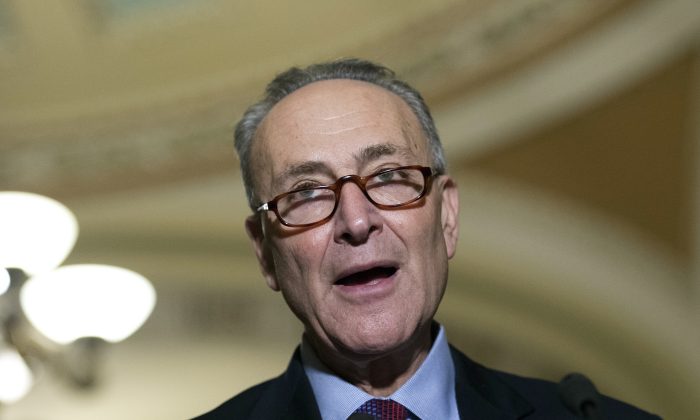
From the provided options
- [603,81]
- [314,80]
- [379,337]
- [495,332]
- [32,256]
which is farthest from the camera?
[495,332]

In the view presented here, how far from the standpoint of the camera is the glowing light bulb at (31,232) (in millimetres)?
3547

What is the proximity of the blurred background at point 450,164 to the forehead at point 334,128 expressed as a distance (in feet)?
13.6

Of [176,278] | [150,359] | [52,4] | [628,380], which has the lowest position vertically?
[628,380]

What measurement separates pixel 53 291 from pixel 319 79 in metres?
1.91

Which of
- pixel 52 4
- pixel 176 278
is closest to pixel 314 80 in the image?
pixel 176 278

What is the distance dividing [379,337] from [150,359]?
19.0 feet

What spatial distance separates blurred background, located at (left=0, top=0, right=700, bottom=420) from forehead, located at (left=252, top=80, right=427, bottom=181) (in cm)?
415

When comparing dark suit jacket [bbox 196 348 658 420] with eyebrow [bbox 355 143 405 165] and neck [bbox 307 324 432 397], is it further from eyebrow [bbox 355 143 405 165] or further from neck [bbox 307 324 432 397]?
eyebrow [bbox 355 143 405 165]

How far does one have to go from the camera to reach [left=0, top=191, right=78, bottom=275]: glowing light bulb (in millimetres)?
3547

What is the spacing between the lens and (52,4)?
775 centimetres

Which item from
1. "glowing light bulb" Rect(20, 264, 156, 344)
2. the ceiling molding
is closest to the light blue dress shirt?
"glowing light bulb" Rect(20, 264, 156, 344)

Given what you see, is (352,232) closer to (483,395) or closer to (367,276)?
(367,276)

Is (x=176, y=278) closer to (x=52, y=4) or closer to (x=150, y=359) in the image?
(x=150, y=359)

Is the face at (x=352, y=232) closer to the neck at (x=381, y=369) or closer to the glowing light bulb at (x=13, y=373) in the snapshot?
the neck at (x=381, y=369)
